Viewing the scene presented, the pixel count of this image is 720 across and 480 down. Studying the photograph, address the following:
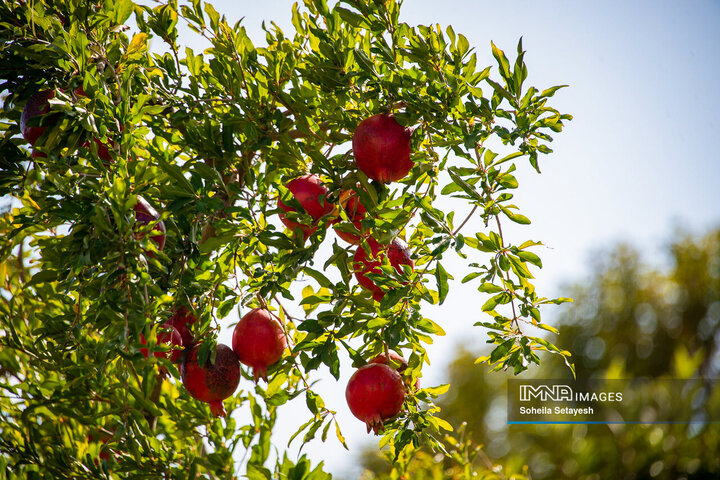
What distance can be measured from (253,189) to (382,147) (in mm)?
200

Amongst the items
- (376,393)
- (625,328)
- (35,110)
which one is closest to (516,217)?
(376,393)

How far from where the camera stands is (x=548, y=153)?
0.63m

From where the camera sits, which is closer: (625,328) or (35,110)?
(35,110)

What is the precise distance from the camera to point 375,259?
734 mm

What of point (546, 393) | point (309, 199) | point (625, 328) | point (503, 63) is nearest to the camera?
point (503, 63)

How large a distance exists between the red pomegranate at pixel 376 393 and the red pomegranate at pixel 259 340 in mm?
117

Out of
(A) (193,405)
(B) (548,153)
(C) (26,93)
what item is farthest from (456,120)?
(A) (193,405)

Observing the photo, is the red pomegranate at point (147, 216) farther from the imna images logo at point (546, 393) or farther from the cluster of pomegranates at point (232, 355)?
the imna images logo at point (546, 393)

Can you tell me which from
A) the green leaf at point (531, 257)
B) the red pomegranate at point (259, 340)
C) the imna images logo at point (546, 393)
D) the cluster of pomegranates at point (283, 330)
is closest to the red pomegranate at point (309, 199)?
the cluster of pomegranates at point (283, 330)

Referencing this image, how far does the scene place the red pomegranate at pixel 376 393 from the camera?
0.74 m

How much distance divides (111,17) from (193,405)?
0.62 metres

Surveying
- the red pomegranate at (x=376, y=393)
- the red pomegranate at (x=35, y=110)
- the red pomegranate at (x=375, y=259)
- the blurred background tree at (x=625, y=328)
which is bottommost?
the red pomegranate at (x=376, y=393)

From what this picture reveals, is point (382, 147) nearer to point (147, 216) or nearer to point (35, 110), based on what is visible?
point (147, 216)

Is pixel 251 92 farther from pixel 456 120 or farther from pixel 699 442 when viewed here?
pixel 699 442
